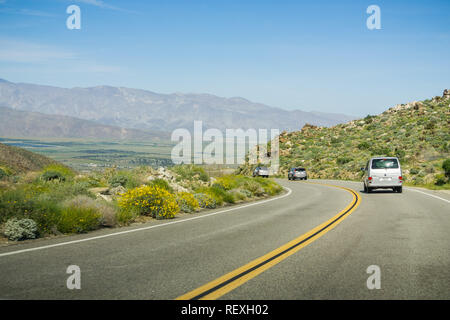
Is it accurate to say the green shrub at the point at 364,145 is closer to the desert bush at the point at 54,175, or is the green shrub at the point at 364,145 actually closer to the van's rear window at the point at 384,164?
the van's rear window at the point at 384,164

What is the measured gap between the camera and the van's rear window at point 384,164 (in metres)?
25.1

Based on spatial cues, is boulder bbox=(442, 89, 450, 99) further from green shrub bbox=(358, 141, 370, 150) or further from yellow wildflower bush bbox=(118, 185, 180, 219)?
yellow wildflower bush bbox=(118, 185, 180, 219)

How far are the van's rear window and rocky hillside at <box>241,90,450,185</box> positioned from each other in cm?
919

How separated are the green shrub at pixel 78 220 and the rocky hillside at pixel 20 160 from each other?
9503 mm

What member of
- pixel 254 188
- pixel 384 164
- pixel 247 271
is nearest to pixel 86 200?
pixel 247 271

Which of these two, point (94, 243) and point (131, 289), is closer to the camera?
point (131, 289)

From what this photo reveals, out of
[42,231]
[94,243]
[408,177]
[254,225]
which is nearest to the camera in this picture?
[94,243]

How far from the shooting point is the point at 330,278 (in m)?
6.05

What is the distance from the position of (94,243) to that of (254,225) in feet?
14.8

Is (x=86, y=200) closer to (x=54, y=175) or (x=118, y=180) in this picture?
(x=54, y=175)

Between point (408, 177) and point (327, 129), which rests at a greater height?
point (327, 129)
